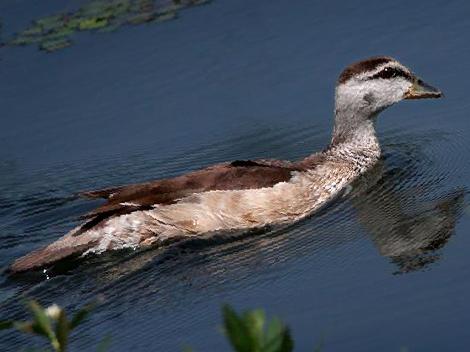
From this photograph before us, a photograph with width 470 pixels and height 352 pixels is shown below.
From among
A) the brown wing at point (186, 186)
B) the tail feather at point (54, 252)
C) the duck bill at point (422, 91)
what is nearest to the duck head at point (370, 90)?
the duck bill at point (422, 91)

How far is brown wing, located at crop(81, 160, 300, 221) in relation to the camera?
926cm

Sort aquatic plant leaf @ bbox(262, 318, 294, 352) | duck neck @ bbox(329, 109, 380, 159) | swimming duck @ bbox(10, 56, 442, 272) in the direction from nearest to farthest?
aquatic plant leaf @ bbox(262, 318, 294, 352)
swimming duck @ bbox(10, 56, 442, 272)
duck neck @ bbox(329, 109, 380, 159)

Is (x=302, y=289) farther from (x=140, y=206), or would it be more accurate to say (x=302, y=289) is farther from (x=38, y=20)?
(x=38, y=20)

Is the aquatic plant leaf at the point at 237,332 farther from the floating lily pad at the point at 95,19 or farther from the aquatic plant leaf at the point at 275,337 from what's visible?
the floating lily pad at the point at 95,19

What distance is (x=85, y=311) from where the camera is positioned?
386 centimetres

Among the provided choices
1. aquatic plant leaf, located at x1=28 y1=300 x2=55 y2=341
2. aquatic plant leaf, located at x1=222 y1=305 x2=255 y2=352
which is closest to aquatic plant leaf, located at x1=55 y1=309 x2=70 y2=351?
aquatic plant leaf, located at x1=28 y1=300 x2=55 y2=341

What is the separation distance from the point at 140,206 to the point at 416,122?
286cm

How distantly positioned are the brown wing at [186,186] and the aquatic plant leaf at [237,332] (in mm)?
5479

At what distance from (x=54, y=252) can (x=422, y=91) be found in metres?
3.47

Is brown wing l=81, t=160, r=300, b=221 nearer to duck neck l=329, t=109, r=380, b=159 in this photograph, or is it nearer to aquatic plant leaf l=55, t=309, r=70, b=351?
A: duck neck l=329, t=109, r=380, b=159

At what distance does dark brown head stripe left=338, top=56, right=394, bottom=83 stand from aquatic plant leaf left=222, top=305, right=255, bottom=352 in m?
6.77

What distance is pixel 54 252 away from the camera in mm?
9000

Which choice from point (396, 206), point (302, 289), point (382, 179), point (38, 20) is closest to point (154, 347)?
point (302, 289)

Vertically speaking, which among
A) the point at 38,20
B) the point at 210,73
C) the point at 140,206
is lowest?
the point at 140,206
